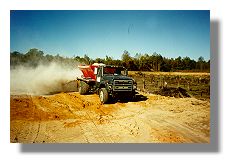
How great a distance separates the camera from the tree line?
630 cm

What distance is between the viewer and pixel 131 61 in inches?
266

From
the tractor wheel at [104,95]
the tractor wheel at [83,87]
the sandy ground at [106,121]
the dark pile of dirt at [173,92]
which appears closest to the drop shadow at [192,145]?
the sandy ground at [106,121]

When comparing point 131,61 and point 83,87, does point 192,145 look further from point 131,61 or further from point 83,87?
point 83,87

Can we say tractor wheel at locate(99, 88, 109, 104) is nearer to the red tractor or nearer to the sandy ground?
the red tractor

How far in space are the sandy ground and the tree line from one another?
2.44 feet

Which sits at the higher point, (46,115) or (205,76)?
(205,76)

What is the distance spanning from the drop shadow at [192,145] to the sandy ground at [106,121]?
0.43 ft

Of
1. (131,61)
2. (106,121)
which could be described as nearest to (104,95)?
(106,121)

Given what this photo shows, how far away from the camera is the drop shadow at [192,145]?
20.0ft
